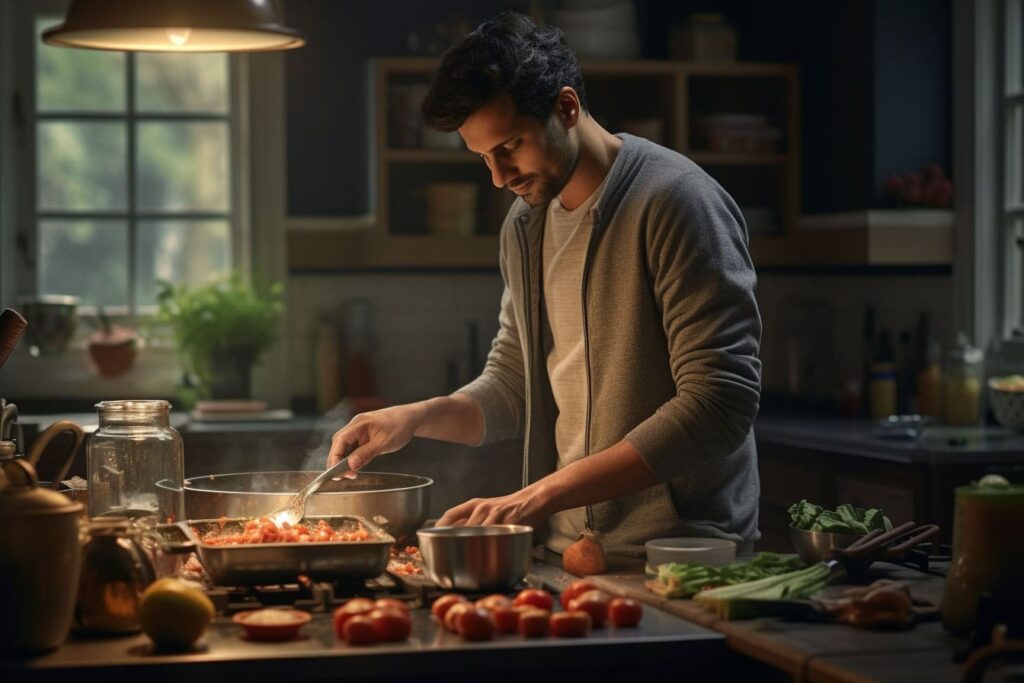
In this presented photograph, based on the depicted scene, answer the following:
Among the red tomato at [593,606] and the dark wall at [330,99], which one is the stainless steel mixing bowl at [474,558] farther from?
the dark wall at [330,99]

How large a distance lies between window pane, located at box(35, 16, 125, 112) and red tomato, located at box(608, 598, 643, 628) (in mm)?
4242

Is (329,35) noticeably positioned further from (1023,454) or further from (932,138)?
(1023,454)

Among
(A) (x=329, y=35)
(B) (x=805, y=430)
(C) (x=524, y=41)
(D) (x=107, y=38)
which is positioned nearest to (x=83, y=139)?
(A) (x=329, y=35)

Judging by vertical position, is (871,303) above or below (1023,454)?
above

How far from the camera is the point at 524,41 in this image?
8.37 feet

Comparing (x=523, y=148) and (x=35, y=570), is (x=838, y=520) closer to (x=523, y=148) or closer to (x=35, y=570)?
(x=523, y=148)

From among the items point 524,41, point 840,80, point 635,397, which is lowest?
point 635,397

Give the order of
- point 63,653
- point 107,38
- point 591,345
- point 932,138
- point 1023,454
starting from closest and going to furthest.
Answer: point 63,653 < point 591,345 < point 107,38 < point 1023,454 < point 932,138

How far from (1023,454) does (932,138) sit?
60.2 inches

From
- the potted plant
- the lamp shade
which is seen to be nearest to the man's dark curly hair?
the lamp shade

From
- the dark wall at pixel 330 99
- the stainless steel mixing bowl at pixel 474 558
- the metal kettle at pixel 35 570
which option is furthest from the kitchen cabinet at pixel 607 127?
the metal kettle at pixel 35 570

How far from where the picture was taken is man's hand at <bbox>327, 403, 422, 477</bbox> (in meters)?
2.64

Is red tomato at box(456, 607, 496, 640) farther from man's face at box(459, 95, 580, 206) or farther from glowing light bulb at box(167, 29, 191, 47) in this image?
glowing light bulb at box(167, 29, 191, 47)

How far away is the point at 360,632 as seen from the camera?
1861 millimetres
